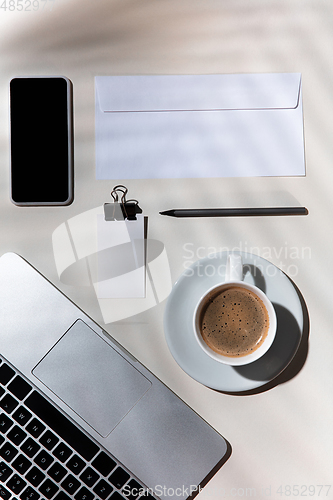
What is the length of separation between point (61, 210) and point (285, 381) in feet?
1.68

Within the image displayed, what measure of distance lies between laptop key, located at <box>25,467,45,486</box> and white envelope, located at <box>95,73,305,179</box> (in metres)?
0.56

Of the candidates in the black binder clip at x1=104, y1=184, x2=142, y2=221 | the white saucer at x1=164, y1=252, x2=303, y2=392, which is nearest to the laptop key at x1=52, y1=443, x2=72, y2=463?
the white saucer at x1=164, y1=252, x2=303, y2=392

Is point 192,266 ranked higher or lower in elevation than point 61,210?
lower

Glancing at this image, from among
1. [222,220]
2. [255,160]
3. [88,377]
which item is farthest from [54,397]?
[255,160]

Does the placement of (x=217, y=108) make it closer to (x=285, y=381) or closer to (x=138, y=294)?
(x=138, y=294)

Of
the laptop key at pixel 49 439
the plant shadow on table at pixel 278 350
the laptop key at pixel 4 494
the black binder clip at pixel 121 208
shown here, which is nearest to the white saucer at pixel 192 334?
the plant shadow on table at pixel 278 350

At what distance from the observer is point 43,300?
68 cm

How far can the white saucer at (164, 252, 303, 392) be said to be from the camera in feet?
2.15

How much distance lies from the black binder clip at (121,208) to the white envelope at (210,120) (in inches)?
2.1

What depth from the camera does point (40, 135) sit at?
68 cm

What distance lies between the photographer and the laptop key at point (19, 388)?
0.66m

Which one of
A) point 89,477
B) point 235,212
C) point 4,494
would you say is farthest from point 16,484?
point 235,212

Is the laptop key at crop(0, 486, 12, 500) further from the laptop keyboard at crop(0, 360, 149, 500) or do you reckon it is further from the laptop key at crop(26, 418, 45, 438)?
the laptop key at crop(26, 418, 45, 438)

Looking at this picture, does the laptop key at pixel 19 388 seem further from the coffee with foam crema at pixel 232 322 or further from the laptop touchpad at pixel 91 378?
the coffee with foam crema at pixel 232 322
